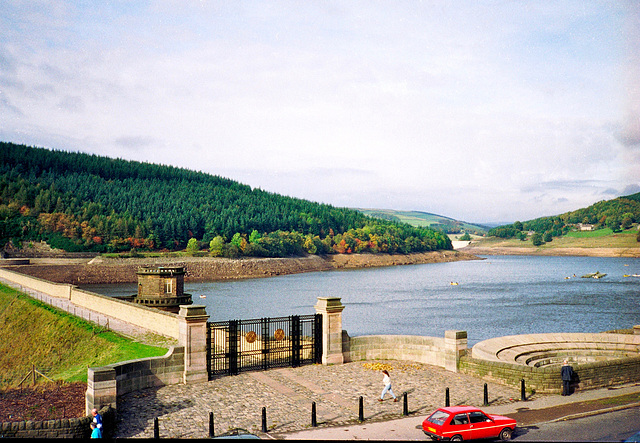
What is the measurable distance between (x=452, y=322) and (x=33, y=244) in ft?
377

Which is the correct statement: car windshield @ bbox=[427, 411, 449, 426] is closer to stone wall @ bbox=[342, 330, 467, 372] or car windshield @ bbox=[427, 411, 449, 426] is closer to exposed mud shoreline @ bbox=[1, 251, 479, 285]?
stone wall @ bbox=[342, 330, 467, 372]

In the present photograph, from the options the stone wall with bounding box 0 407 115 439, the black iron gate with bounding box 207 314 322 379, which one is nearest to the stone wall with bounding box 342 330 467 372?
the black iron gate with bounding box 207 314 322 379

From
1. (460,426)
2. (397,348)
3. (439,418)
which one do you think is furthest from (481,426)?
(397,348)

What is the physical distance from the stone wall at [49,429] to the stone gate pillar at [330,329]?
11422mm

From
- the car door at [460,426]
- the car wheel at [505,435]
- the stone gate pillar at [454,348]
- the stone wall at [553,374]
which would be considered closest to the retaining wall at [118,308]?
the stone gate pillar at [454,348]

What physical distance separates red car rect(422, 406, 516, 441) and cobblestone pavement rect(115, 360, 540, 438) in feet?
9.00

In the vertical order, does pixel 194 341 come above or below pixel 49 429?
above

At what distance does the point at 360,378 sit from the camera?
2338 centimetres

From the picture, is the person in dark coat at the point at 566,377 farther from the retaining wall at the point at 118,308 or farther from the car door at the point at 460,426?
the retaining wall at the point at 118,308

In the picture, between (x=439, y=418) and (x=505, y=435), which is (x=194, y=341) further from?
(x=505, y=435)

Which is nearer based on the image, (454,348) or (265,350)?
(454,348)

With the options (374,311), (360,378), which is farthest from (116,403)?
(374,311)

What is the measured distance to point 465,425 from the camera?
15656 millimetres

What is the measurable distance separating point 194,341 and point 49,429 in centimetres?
729
